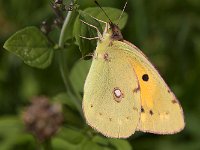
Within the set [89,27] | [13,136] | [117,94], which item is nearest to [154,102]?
[117,94]

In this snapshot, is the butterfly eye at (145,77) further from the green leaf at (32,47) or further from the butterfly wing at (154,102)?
the green leaf at (32,47)

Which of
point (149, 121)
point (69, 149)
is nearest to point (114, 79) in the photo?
point (149, 121)

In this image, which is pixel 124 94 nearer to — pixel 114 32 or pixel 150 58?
pixel 114 32

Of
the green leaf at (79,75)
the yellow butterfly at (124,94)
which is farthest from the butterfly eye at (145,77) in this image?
the green leaf at (79,75)

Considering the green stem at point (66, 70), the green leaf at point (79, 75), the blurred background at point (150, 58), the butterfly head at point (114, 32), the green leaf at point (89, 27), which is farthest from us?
the blurred background at point (150, 58)

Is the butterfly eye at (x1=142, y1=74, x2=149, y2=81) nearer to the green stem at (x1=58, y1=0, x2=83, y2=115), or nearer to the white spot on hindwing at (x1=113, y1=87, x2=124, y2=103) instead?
the white spot on hindwing at (x1=113, y1=87, x2=124, y2=103)

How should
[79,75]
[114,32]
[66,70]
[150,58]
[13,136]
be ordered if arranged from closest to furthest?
[114,32]
[66,70]
[79,75]
[13,136]
[150,58]

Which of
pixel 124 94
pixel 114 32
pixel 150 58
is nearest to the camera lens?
pixel 114 32

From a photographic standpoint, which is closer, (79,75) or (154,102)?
(154,102)

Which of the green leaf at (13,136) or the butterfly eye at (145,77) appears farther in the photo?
the green leaf at (13,136)
